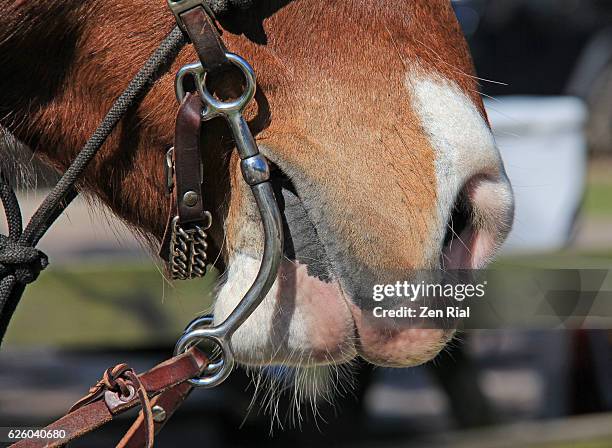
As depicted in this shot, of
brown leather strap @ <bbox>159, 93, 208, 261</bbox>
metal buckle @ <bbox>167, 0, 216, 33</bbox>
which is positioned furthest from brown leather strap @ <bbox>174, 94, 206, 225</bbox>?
metal buckle @ <bbox>167, 0, 216, 33</bbox>

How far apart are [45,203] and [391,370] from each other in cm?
357

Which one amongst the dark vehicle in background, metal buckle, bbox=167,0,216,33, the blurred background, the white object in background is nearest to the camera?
metal buckle, bbox=167,0,216,33

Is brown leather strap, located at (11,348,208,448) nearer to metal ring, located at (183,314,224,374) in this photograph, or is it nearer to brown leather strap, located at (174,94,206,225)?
metal ring, located at (183,314,224,374)

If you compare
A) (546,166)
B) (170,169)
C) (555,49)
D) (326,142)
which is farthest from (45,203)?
(555,49)

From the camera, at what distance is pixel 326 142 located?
128 centimetres

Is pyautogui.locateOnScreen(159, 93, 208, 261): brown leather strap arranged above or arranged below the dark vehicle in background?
above

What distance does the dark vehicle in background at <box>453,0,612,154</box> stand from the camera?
28.3ft

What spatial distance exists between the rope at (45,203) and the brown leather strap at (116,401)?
0.23 m

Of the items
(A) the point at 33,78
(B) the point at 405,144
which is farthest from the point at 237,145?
(A) the point at 33,78

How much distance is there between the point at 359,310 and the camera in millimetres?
1315

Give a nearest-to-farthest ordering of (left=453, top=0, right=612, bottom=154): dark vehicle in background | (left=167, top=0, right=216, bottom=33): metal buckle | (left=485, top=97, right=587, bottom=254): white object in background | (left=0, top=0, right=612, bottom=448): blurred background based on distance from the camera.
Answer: (left=167, top=0, right=216, bottom=33): metal buckle < (left=0, top=0, right=612, bottom=448): blurred background < (left=485, top=97, right=587, bottom=254): white object in background < (left=453, top=0, right=612, bottom=154): dark vehicle in background

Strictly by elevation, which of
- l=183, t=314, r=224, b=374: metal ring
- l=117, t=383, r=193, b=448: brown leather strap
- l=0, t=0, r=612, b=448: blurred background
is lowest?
l=0, t=0, r=612, b=448: blurred background

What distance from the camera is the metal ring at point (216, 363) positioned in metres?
1.29

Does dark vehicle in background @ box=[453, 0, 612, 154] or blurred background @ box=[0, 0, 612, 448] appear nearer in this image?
blurred background @ box=[0, 0, 612, 448]
